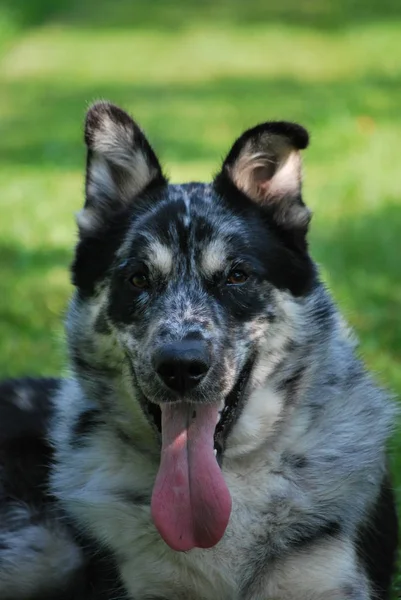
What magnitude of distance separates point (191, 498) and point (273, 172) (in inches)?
61.1

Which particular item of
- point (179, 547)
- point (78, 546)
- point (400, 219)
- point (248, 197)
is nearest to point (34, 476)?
point (78, 546)

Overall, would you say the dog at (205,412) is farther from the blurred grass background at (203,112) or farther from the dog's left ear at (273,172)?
the blurred grass background at (203,112)

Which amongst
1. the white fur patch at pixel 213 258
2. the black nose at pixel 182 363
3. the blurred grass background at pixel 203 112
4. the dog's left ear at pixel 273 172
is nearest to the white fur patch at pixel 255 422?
the black nose at pixel 182 363

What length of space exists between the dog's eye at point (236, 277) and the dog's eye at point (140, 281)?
0.35 meters

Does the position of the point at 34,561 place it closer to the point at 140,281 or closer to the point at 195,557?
the point at 195,557

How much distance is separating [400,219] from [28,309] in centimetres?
397

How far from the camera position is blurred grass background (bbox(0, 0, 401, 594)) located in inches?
391

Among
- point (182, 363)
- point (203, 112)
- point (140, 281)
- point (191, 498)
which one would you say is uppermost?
point (140, 281)

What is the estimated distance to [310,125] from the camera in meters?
15.7

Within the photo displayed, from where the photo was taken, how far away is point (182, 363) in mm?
4820

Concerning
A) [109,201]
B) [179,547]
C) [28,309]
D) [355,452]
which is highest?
[109,201]

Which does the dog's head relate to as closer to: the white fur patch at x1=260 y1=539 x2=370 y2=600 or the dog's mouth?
the dog's mouth

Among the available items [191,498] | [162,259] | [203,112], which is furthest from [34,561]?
[203,112]

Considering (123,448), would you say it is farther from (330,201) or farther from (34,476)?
(330,201)
